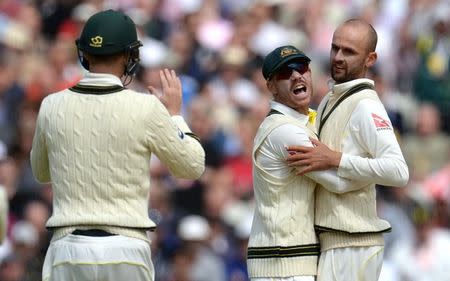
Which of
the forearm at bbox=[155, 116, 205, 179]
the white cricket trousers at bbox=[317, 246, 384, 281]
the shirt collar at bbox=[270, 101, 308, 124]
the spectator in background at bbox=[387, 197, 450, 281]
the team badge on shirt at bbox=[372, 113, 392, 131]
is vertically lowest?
the spectator in background at bbox=[387, 197, 450, 281]

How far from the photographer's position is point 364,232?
8.40 m

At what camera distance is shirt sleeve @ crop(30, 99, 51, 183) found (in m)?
8.16

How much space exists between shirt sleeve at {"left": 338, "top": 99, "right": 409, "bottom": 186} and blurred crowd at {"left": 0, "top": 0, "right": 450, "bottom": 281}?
573cm

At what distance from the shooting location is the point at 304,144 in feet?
27.5

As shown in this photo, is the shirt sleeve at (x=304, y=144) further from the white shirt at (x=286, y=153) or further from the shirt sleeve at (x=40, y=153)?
the shirt sleeve at (x=40, y=153)

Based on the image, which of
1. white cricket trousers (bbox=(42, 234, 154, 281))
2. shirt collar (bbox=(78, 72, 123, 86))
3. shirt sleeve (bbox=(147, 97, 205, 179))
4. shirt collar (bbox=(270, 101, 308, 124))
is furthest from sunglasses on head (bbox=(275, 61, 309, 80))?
white cricket trousers (bbox=(42, 234, 154, 281))

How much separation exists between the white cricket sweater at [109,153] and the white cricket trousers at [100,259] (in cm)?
6

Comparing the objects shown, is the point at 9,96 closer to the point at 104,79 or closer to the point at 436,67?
the point at 436,67

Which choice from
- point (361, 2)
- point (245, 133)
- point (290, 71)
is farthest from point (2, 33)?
point (290, 71)

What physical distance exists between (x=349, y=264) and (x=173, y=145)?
1.25 m

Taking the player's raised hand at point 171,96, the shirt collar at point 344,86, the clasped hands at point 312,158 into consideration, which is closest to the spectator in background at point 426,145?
the shirt collar at point 344,86

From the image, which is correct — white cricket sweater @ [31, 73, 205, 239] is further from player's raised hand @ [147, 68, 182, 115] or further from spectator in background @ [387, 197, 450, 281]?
spectator in background @ [387, 197, 450, 281]

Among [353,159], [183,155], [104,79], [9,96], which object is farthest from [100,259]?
[9,96]

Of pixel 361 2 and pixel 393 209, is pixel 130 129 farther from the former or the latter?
pixel 361 2
